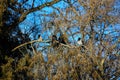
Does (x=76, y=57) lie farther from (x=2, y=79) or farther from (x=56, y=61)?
(x=2, y=79)

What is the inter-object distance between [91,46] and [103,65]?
150cm

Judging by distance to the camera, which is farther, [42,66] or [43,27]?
[43,27]

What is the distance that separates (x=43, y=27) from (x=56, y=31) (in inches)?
47.0

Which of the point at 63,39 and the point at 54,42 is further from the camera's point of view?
the point at 63,39

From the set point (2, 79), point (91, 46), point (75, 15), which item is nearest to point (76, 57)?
point (91, 46)

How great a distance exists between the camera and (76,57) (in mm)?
19078

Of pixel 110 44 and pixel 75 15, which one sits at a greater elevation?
pixel 75 15

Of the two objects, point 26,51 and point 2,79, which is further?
point 26,51

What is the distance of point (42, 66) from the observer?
1928 centimetres

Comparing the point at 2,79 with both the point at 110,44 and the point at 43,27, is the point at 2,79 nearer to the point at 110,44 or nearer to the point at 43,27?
the point at 43,27

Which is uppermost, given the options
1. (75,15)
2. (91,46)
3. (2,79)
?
(75,15)

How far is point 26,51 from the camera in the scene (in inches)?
844

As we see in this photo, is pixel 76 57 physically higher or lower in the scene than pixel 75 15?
lower

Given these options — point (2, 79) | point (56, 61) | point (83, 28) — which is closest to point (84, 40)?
point (83, 28)
